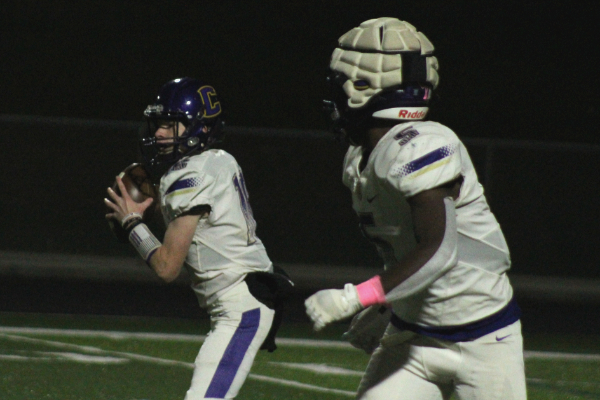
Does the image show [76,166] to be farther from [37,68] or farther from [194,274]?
[194,274]

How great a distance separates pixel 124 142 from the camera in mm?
10102

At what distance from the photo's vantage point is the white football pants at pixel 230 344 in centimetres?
367

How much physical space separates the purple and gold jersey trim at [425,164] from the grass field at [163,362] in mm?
3214

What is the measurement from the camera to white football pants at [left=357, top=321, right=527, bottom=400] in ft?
10.0

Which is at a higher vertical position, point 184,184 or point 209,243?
point 184,184

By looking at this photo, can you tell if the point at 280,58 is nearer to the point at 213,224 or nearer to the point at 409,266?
the point at 213,224

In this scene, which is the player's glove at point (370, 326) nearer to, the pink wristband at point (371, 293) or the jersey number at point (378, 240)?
the jersey number at point (378, 240)

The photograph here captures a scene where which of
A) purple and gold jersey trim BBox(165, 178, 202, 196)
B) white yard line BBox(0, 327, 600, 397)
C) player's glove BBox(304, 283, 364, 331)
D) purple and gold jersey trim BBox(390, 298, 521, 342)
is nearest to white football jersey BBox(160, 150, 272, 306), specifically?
purple and gold jersey trim BBox(165, 178, 202, 196)

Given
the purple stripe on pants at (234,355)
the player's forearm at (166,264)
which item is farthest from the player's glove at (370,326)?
the player's forearm at (166,264)

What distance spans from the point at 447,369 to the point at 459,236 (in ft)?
1.38

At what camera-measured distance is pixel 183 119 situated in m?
4.06

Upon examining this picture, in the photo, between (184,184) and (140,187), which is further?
(140,187)

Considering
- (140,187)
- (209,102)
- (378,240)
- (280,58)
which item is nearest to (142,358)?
(140,187)

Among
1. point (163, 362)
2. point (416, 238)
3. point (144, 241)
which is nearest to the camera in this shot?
point (416, 238)
